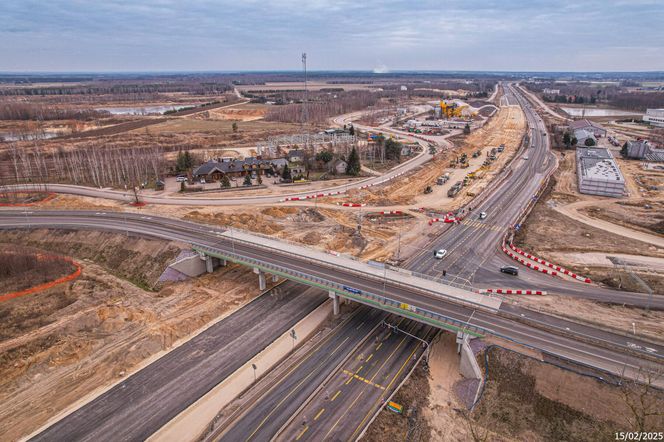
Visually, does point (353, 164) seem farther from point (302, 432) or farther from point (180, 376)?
point (302, 432)

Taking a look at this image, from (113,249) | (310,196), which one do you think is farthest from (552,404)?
(113,249)

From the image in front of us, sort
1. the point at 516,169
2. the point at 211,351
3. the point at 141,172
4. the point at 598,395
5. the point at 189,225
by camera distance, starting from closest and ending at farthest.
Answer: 1. the point at 598,395
2. the point at 211,351
3. the point at 189,225
4. the point at 141,172
5. the point at 516,169

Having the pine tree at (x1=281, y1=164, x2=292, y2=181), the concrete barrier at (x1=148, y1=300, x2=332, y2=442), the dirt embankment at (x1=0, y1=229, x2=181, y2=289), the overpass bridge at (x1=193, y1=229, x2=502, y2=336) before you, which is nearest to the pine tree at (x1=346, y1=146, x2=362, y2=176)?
the pine tree at (x1=281, y1=164, x2=292, y2=181)

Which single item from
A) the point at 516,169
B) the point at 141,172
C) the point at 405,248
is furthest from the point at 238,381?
the point at 516,169

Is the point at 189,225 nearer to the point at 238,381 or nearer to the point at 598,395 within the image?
the point at 238,381

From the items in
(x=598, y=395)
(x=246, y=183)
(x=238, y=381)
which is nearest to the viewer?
(x=598, y=395)

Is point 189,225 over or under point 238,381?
over
